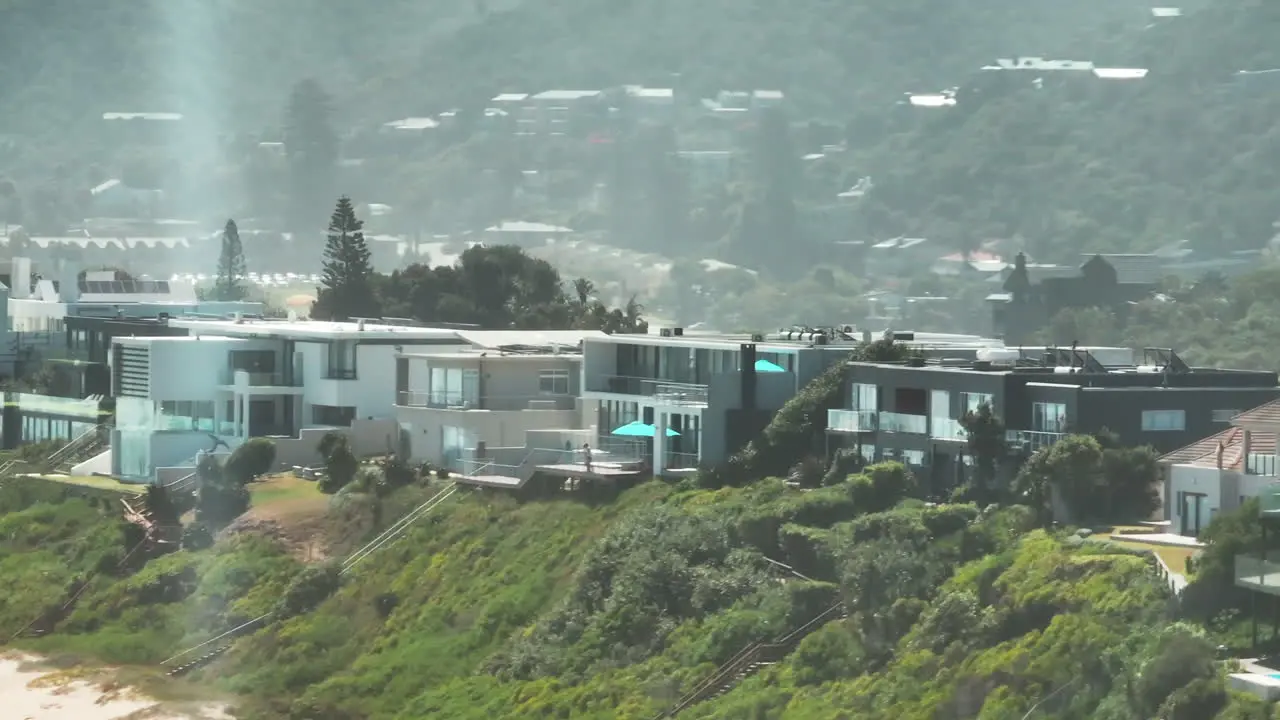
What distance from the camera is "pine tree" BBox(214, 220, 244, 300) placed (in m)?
74.7

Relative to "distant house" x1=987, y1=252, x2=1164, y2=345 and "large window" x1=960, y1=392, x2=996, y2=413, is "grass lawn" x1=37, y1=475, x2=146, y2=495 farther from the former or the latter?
"distant house" x1=987, y1=252, x2=1164, y2=345

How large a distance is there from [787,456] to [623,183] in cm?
7122

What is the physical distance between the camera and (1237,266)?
79250mm

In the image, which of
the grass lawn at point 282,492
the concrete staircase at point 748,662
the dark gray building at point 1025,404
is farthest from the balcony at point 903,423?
the grass lawn at point 282,492

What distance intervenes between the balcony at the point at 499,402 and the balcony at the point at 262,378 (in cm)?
438

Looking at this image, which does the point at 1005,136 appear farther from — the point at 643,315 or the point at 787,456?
the point at 787,456

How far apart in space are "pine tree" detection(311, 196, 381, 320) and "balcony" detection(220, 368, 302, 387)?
15.2 metres

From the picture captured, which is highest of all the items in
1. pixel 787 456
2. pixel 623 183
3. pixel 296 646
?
pixel 623 183

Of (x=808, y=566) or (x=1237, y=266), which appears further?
(x=1237, y=266)

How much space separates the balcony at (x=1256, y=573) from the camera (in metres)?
22.0

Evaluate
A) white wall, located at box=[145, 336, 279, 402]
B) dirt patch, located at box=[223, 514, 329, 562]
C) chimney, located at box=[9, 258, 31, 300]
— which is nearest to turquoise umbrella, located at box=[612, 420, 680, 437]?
dirt patch, located at box=[223, 514, 329, 562]

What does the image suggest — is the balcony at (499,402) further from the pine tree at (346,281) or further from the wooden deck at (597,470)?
the pine tree at (346,281)

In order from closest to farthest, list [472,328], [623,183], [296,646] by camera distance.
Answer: [296,646] < [472,328] < [623,183]

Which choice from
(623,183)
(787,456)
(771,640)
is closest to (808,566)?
(771,640)
